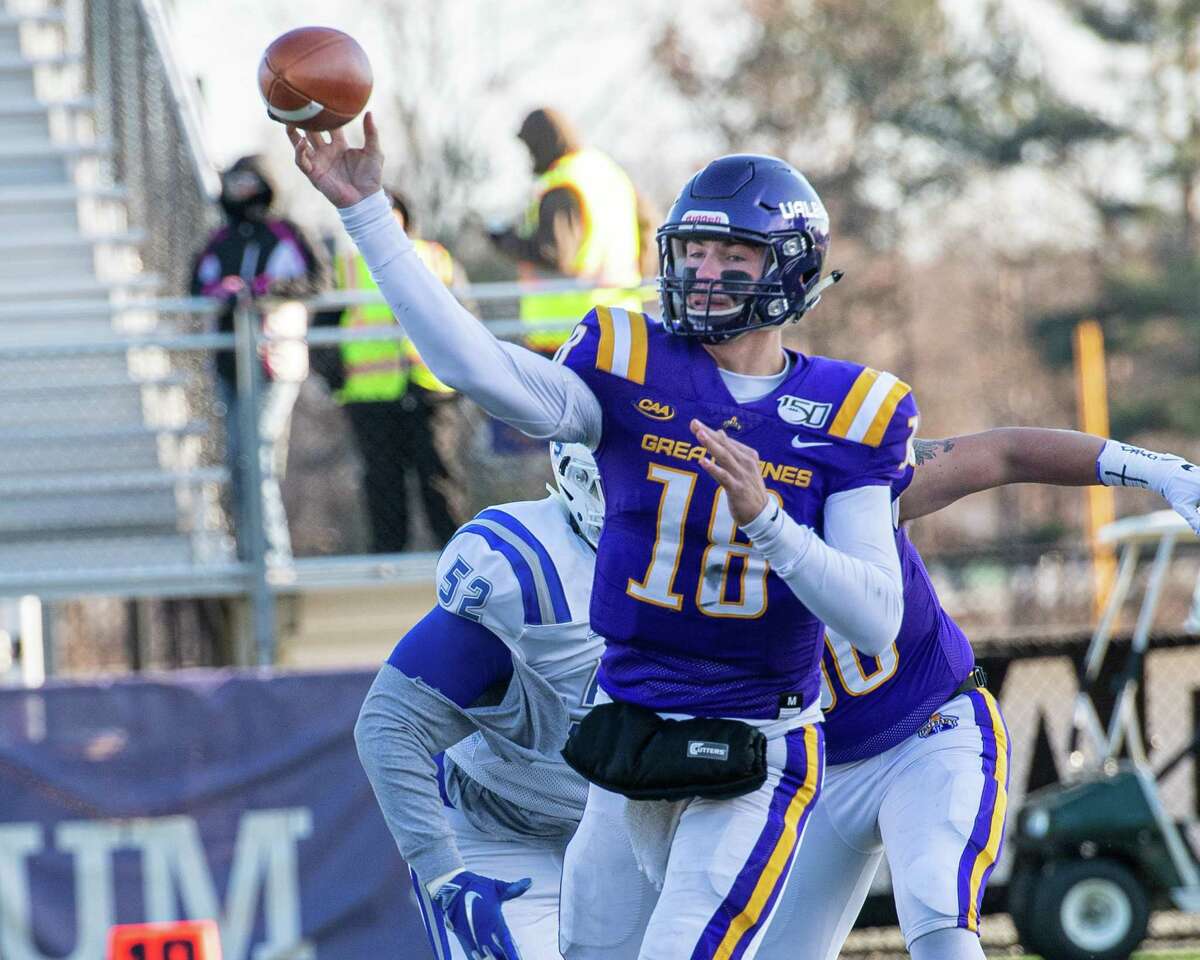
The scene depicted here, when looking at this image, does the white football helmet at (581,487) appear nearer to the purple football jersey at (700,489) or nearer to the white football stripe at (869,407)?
the purple football jersey at (700,489)

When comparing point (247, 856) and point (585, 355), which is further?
point (247, 856)

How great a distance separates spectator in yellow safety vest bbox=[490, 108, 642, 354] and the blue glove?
4459 mm

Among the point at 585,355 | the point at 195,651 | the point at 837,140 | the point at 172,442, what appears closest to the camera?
the point at 585,355

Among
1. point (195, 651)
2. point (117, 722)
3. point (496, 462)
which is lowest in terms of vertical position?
point (195, 651)

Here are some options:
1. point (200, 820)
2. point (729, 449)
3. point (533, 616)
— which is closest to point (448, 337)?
point (729, 449)

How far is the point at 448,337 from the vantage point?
3.06 m

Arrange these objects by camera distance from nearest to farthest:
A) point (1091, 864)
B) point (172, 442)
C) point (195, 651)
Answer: point (1091, 864), point (172, 442), point (195, 651)

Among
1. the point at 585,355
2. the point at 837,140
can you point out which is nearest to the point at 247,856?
the point at 585,355

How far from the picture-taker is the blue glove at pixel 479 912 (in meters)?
3.58

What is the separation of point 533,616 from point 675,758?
565 millimetres

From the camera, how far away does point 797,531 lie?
10.1ft

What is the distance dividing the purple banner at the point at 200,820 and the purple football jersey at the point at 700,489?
365cm

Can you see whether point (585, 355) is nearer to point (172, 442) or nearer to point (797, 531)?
point (797, 531)

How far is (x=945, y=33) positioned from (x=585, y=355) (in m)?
28.5
